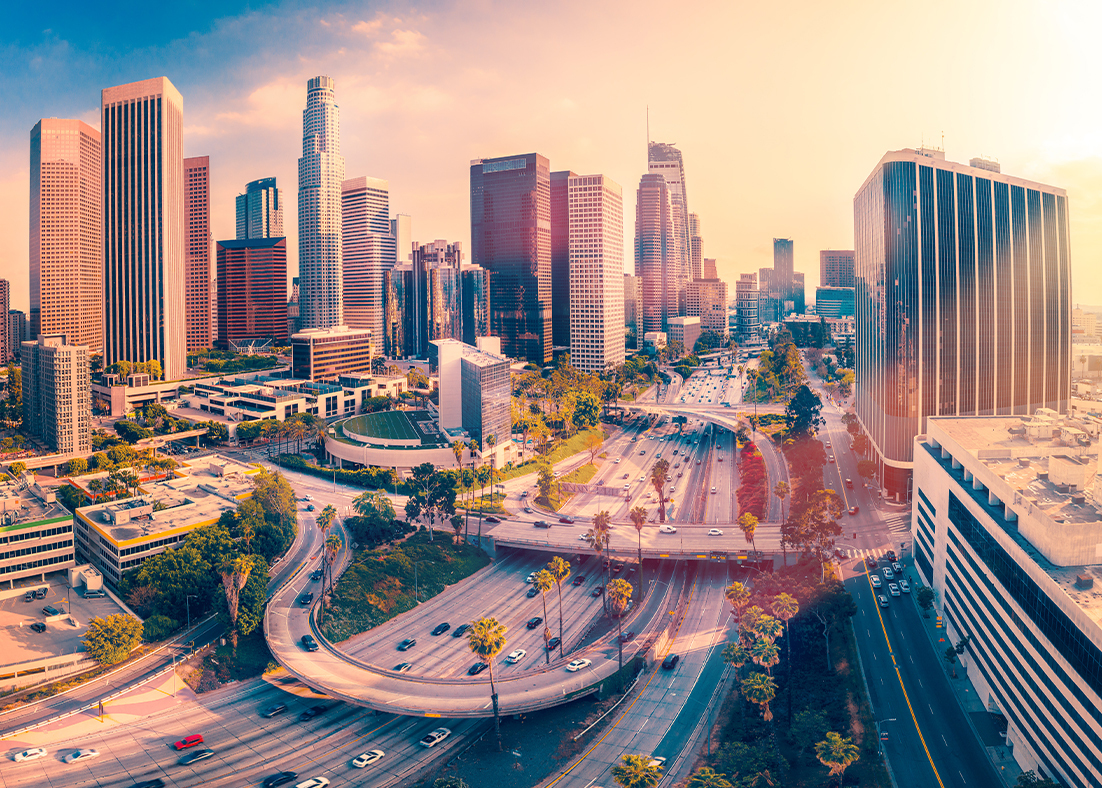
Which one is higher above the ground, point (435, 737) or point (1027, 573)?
point (1027, 573)

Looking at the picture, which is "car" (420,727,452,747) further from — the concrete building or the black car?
the concrete building

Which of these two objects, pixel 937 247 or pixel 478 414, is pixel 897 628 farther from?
pixel 478 414

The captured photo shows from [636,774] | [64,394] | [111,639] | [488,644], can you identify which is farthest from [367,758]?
[64,394]

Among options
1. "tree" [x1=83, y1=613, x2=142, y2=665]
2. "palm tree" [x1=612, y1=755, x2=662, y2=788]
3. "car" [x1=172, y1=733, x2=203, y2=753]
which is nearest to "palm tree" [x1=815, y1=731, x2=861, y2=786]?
"palm tree" [x1=612, y1=755, x2=662, y2=788]

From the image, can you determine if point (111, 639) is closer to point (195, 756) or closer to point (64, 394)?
point (195, 756)

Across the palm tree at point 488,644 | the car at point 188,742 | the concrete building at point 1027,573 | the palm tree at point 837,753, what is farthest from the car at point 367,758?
the concrete building at point 1027,573
